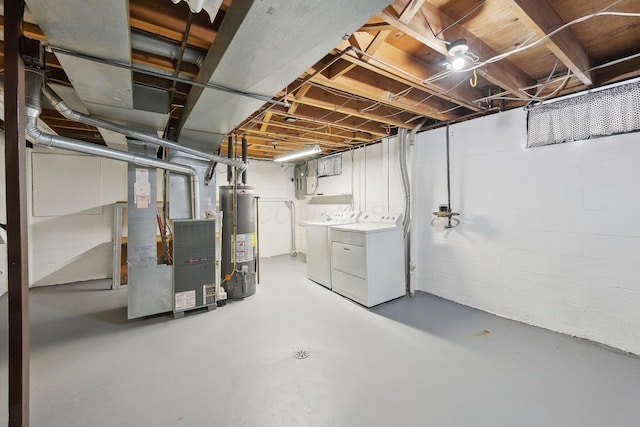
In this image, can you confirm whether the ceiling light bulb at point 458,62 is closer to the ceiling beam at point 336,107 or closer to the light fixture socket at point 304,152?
the ceiling beam at point 336,107

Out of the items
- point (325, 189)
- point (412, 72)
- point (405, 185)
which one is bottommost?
point (405, 185)

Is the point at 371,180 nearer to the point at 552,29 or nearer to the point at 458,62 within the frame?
the point at 458,62

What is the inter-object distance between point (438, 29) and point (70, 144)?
8.90ft

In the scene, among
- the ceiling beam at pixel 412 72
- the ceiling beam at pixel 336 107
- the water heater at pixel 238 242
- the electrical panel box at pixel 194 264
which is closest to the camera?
the ceiling beam at pixel 412 72

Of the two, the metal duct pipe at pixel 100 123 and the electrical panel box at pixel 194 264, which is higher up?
the metal duct pipe at pixel 100 123

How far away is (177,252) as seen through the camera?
280 centimetres

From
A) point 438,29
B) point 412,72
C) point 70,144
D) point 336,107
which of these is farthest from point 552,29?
point 70,144

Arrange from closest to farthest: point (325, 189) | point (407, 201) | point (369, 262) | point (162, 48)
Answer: point (162, 48), point (369, 262), point (407, 201), point (325, 189)

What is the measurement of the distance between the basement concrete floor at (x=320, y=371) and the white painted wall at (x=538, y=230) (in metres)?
0.25

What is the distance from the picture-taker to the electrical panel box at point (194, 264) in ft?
9.19

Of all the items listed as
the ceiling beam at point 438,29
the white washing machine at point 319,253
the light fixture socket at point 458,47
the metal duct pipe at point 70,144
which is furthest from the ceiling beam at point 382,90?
the white washing machine at point 319,253

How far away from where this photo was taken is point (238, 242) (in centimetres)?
341

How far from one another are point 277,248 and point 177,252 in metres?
3.45

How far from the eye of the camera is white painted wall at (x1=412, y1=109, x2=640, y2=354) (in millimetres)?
2113
